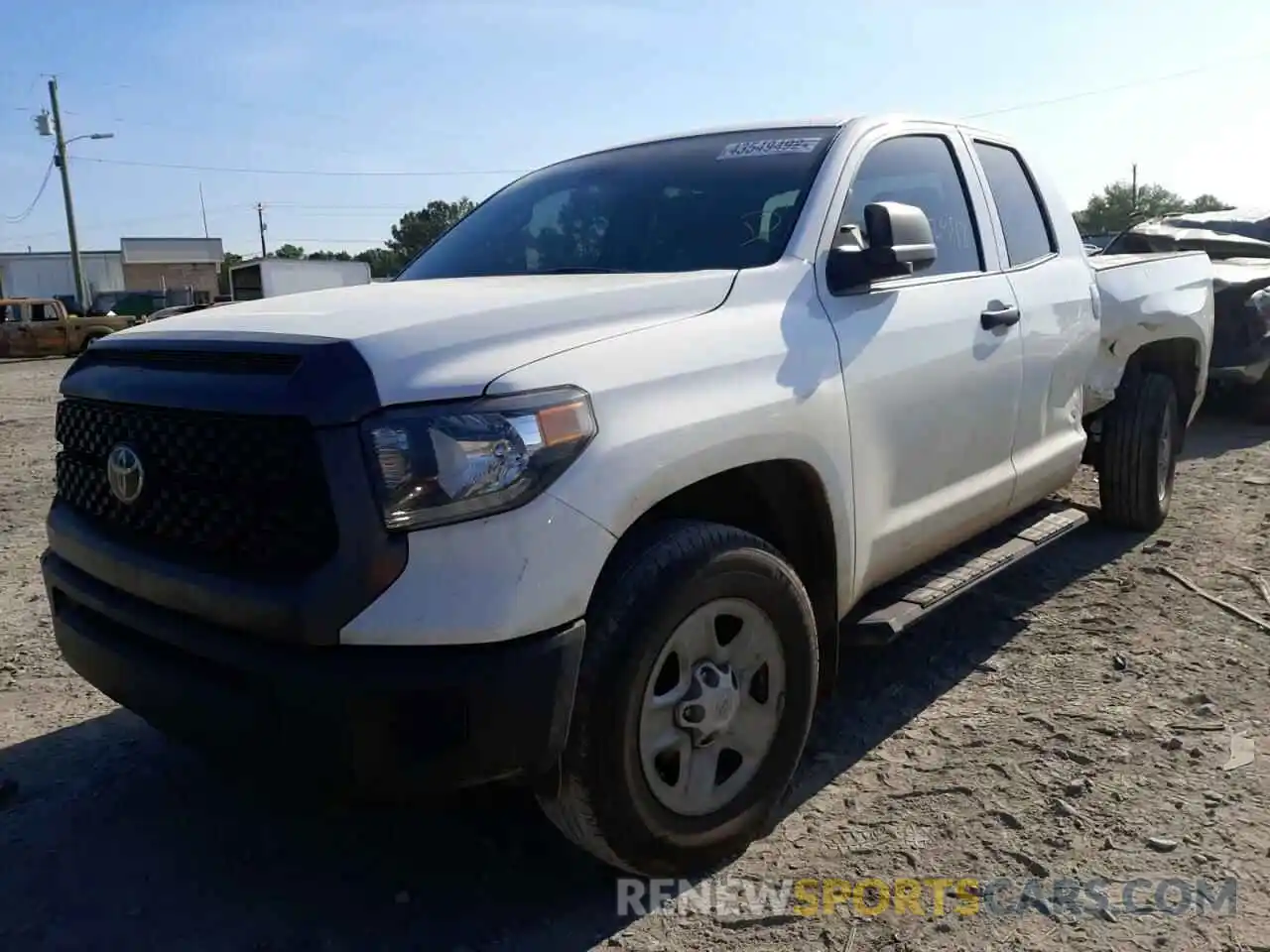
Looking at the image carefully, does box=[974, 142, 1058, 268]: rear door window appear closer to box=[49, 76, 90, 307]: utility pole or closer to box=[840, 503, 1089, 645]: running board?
box=[840, 503, 1089, 645]: running board

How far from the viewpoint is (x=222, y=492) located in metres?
2.28

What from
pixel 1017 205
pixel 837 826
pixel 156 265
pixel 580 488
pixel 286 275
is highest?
pixel 156 265

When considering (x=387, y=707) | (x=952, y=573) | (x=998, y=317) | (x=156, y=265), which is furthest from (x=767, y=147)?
(x=156, y=265)

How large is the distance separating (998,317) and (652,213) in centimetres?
126

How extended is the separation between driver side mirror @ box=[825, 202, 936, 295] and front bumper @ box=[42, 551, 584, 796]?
143 cm

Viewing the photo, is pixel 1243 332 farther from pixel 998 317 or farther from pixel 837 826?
pixel 837 826

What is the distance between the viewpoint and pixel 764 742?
2.73 metres

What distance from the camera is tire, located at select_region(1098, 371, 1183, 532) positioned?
5.09 m

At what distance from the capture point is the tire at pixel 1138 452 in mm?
5086

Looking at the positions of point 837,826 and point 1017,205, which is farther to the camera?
point 1017,205

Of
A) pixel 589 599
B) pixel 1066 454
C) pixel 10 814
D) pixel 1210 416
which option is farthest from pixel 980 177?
pixel 1210 416

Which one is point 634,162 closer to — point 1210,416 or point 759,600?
point 759,600

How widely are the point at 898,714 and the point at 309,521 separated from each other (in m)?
2.21

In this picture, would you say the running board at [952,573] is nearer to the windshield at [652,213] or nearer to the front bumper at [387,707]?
the windshield at [652,213]
